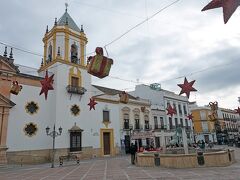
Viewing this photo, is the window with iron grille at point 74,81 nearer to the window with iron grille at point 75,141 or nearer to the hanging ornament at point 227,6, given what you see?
the window with iron grille at point 75,141

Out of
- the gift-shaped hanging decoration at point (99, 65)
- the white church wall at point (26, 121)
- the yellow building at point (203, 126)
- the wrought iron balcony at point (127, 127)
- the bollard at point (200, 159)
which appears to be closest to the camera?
the gift-shaped hanging decoration at point (99, 65)

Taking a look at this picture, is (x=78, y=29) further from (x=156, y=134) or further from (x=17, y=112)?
(x=156, y=134)

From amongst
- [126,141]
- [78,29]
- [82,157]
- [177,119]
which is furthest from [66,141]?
[177,119]

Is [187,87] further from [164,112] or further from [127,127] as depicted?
[164,112]

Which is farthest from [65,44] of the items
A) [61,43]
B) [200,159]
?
[200,159]

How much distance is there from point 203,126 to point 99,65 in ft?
159

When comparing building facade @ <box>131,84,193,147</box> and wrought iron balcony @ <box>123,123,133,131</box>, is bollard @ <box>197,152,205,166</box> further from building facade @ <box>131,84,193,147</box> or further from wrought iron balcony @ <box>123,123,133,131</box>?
building facade @ <box>131,84,193,147</box>

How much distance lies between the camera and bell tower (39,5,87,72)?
2533cm

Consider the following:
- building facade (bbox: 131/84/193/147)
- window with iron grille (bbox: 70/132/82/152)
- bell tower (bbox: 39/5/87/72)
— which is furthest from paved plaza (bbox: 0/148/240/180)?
building facade (bbox: 131/84/193/147)

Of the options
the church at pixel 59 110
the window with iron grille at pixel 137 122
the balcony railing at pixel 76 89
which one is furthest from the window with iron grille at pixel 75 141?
the window with iron grille at pixel 137 122

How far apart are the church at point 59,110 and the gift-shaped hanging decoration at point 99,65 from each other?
7.99 m

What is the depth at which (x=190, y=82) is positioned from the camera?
14781 millimetres

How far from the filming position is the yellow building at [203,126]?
2076 inches

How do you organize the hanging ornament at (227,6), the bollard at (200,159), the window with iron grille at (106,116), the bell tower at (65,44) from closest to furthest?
1. the hanging ornament at (227,6)
2. the bollard at (200,159)
3. the bell tower at (65,44)
4. the window with iron grille at (106,116)
